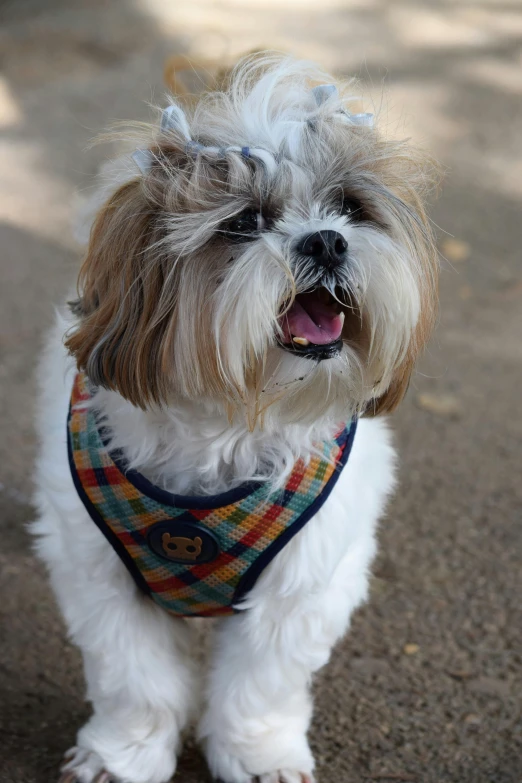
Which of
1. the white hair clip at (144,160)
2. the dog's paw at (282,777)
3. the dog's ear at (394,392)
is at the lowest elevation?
the dog's paw at (282,777)

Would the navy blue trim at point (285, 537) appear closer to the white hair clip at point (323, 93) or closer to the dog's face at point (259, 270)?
the dog's face at point (259, 270)

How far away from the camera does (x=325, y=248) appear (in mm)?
1996

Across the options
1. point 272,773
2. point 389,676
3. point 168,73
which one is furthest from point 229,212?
point 389,676

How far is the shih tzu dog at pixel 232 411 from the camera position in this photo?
208cm

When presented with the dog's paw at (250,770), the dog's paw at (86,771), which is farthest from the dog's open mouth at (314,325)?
the dog's paw at (86,771)

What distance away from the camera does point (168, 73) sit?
124 inches

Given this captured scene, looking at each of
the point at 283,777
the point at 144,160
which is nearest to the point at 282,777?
the point at 283,777

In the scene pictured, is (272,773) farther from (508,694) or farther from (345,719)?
(508,694)

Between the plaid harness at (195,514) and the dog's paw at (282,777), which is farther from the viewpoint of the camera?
the dog's paw at (282,777)

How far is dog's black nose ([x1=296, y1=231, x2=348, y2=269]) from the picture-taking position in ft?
6.55

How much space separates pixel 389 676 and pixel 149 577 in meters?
1.06

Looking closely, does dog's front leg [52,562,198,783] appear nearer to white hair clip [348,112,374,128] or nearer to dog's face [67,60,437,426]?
dog's face [67,60,437,426]

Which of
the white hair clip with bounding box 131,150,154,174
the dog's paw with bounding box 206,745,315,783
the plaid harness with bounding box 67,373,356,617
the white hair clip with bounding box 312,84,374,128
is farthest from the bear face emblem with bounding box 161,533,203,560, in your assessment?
the white hair clip with bounding box 312,84,374,128

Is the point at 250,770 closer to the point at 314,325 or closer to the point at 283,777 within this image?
the point at 283,777
